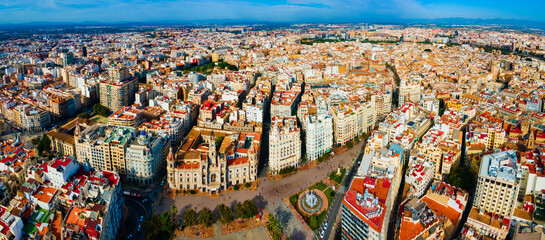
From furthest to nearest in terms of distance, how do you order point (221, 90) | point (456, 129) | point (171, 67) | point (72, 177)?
point (171, 67)
point (221, 90)
point (456, 129)
point (72, 177)

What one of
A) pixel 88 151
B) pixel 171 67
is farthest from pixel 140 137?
pixel 171 67

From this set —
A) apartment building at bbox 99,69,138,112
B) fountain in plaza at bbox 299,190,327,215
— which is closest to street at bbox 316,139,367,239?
fountain in plaza at bbox 299,190,327,215

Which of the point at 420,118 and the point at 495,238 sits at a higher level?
the point at 420,118

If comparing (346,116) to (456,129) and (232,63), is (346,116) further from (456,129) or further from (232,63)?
(232,63)

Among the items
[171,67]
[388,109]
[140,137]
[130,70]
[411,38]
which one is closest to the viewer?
[140,137]

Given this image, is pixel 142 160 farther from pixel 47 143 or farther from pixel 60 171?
pixel 47 143

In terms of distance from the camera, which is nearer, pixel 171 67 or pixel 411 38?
pixel 171 67

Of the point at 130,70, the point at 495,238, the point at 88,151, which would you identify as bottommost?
the point at 495,238
